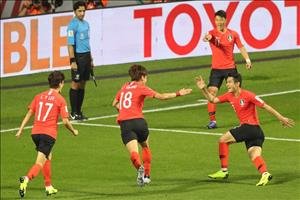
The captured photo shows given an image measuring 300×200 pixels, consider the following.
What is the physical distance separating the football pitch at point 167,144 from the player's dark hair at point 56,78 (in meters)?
2.23

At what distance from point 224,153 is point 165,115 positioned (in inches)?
373

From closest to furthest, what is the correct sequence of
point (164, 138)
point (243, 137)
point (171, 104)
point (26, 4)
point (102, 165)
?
1. point (243, 137)
2. point (102, 165)
3. point (164, 138)
4. point (171, 104)
5. point (26, 4)

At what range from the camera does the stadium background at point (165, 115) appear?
88.8ft

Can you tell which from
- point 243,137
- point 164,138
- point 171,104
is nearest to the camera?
point 243,137

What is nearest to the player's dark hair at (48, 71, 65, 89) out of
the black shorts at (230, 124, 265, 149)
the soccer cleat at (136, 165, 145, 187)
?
the soccer cleat at (136, 165, 145, 187)

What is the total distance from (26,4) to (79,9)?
12453 mm

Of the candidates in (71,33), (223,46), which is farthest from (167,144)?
(71,33)

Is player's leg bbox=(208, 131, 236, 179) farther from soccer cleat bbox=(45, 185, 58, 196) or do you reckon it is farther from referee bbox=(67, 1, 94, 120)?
referee bbox=(67, 1, 94, 120)

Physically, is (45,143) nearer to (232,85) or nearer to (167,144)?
(232,85)

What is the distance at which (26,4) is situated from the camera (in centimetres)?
4538

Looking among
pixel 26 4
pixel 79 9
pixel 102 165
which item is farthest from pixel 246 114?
pixel 26 4

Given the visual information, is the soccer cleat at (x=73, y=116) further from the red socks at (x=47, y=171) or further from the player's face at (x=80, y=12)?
the red socks at (x=47, y=171)

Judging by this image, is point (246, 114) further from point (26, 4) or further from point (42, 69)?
point (26, 4)

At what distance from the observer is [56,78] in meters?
25.5
